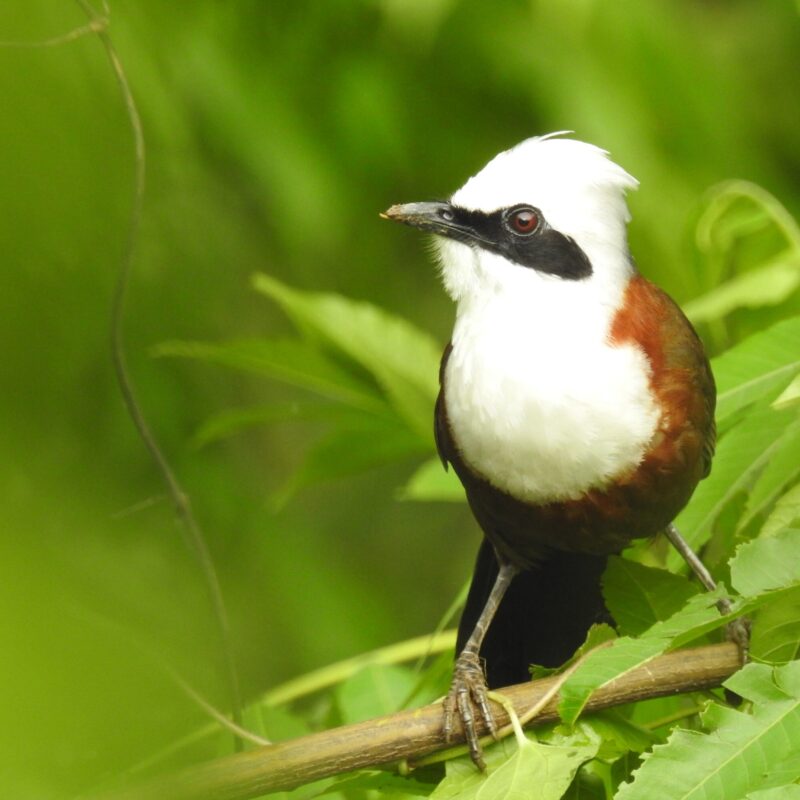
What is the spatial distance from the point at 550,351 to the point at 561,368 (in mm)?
34

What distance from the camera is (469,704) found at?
1.59 meters

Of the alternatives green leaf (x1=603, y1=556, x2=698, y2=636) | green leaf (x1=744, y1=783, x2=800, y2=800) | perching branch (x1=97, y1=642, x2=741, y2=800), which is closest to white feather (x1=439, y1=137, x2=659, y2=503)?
green leaf (x1=603, y1=556, x2=698, y2=636)

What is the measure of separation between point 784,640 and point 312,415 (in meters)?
1.03

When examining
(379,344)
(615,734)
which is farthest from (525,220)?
(615,734)

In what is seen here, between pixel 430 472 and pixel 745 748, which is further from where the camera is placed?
pixel 430 472

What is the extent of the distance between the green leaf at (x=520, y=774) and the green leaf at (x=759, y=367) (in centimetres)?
67

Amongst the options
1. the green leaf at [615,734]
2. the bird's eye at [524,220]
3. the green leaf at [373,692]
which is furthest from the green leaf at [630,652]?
the bird's eye at [524,220]

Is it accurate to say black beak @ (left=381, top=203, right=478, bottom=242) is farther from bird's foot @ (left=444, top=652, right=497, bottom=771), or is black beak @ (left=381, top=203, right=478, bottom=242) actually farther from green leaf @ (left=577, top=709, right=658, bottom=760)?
green leaf @ (left=577, top=709, right=658, bottom=760)

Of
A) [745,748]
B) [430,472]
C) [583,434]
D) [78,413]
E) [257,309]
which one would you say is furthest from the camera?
[257,309]

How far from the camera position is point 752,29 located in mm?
3703

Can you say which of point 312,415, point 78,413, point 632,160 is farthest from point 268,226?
point 78,413

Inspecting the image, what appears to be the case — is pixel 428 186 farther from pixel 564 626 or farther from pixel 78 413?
pixel 78 413

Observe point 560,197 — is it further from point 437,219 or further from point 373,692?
point 373,692

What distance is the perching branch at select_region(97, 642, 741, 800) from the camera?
135 centimetres
